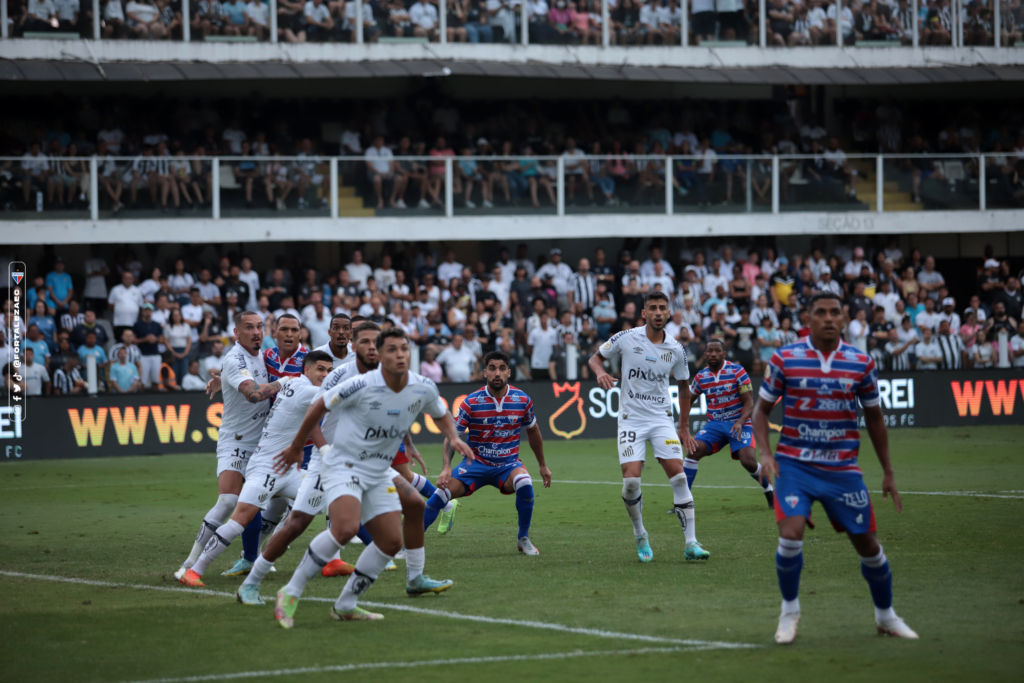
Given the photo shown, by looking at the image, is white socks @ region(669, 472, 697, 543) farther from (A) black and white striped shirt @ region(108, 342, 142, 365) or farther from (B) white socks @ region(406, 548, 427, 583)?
(A) black and white striped shirt @ region(108, 342, 142, 365)

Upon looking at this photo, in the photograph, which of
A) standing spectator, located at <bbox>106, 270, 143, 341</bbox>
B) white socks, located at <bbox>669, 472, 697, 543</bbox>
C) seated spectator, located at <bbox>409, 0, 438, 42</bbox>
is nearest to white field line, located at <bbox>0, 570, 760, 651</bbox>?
white socks, located at <bbox>669, 472, 697, 543</bbox>

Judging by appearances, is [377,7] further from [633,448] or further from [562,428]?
[633,448]

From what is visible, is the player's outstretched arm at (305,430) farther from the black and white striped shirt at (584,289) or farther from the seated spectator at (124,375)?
the black and white striped shirt at (584,289)

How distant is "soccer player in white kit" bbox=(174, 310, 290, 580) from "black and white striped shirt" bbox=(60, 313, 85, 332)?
1409 cm

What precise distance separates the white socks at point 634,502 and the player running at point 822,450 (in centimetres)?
345

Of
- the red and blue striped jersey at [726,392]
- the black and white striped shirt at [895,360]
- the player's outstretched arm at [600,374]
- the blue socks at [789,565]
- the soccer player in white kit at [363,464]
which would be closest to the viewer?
the blue socks at [789,565]

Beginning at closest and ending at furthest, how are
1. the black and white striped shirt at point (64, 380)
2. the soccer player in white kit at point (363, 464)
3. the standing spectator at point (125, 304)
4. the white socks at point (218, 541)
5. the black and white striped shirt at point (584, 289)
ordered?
1. the soccer player in white kit at point (363, 464)
2. the white socks at point (218, 541)
3. the black and white striped shirt at point (64, 380)
4. the standing spectator at point (125, 304)
5. the black and white striped shirt at point (584, 289)

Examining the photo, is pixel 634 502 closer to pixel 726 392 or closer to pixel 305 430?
pixel 305 430

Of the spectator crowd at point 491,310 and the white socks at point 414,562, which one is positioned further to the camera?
the spectator crowd at point 491,310

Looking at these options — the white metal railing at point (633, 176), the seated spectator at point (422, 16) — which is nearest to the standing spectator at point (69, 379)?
the white metal railing at point (633, 176)

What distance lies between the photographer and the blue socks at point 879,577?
7676 mm

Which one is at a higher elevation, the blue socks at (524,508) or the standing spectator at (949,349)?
the standing spectator at (949,349)

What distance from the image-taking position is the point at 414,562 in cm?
938

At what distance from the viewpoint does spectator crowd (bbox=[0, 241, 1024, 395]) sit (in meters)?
23.3
